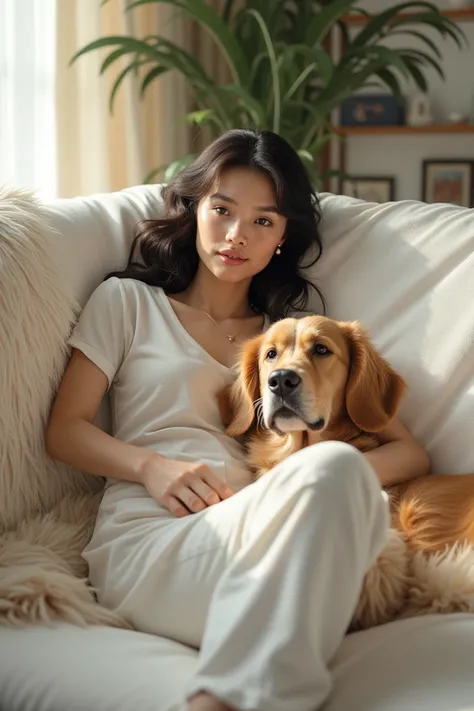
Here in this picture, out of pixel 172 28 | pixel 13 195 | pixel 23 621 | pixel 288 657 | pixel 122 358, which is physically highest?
pixel 172 28

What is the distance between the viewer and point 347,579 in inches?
49.3

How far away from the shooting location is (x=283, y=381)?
1.64 meters

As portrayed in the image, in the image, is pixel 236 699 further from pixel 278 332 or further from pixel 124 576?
pixel 278 332

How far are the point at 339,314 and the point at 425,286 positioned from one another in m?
0.19

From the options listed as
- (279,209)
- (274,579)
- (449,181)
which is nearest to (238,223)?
(279,209)

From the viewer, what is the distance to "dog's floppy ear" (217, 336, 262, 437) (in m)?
1.78

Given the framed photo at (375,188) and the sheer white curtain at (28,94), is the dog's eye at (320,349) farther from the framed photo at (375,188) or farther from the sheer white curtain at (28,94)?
the framed photo at (375,188)

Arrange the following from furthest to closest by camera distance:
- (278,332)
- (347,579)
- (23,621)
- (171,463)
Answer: (278,332)
(171,463)
(23,621)
(347,579)

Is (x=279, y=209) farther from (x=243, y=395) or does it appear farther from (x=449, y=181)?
(x=449, y=181)

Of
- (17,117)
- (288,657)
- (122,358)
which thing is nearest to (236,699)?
(288,657)

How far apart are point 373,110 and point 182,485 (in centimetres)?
323

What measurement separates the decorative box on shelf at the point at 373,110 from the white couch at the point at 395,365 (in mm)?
2425

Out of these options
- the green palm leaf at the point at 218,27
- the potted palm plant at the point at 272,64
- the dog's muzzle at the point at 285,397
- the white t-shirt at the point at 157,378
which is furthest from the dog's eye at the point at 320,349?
the green palm leaf at the point at 218,27

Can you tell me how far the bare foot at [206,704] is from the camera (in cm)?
114
